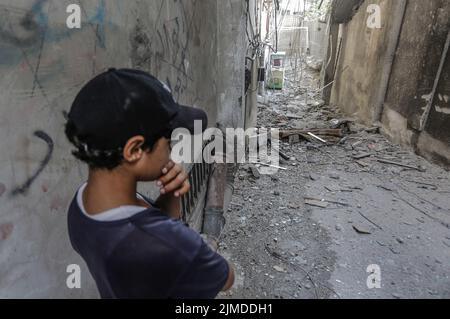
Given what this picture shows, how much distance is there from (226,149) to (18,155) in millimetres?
3980

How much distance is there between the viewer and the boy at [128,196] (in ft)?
2.92

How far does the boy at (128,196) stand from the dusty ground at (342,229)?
2.05 metres

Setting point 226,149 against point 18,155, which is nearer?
point 18,155

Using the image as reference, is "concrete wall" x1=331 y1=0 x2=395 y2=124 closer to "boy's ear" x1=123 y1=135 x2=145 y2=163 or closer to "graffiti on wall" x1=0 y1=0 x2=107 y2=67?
"graffiti on wall" x1=0 y1=0 x2=107 y2=67

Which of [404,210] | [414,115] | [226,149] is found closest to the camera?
[404,210]

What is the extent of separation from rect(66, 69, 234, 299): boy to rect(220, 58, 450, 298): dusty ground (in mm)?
2051

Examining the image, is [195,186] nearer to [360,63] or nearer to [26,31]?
[26,31]

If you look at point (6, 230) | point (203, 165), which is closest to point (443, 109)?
point (203, 165)

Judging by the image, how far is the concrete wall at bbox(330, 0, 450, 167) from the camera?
4.81m

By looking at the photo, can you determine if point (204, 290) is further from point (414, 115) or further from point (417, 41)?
point (417, 41)

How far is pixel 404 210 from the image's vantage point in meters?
4.02

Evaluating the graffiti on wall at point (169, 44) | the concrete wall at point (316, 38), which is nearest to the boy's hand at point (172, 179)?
the graffiti on wall at point (169, 44)

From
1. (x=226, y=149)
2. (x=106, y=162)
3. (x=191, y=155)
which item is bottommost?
(x=226, y=149)

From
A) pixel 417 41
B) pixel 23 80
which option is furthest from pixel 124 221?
pixel 417 41
